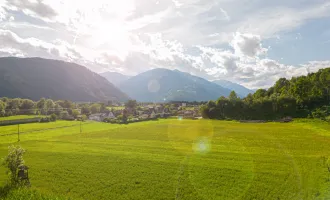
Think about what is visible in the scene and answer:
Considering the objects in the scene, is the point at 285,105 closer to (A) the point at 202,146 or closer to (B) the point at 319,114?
(B) the point at 319,114

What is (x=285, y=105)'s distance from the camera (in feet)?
414

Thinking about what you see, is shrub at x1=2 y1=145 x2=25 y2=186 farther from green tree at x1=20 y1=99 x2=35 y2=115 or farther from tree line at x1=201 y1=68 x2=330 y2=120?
green tree at x1=20 y1=99 x2=35 y2=115

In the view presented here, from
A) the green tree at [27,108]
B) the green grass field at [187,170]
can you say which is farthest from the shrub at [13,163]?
the green tree at [27,108]

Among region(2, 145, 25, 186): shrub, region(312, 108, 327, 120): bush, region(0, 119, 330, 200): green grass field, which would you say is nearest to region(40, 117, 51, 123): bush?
region(0, 119, 330, 200): green grass field

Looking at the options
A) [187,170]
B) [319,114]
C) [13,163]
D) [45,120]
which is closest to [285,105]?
[319,114]

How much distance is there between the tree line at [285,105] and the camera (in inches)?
4781

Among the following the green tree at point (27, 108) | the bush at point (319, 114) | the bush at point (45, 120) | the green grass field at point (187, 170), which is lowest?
the green grass field at point (187, 170)

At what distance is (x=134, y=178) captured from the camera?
40.0 m

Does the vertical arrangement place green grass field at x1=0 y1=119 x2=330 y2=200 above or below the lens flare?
below

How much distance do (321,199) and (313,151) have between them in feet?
75.3

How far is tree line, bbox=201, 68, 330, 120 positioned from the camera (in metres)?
121

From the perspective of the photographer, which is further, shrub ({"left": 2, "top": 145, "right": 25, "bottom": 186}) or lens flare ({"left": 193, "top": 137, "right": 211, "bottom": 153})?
lens flare ({"left": 193, "top": 137, "right": 211, "bottom": 153})

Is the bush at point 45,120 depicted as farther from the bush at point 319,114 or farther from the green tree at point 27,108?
the bush at point 319,114

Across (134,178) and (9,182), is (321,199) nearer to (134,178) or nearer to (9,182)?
(134,178)
